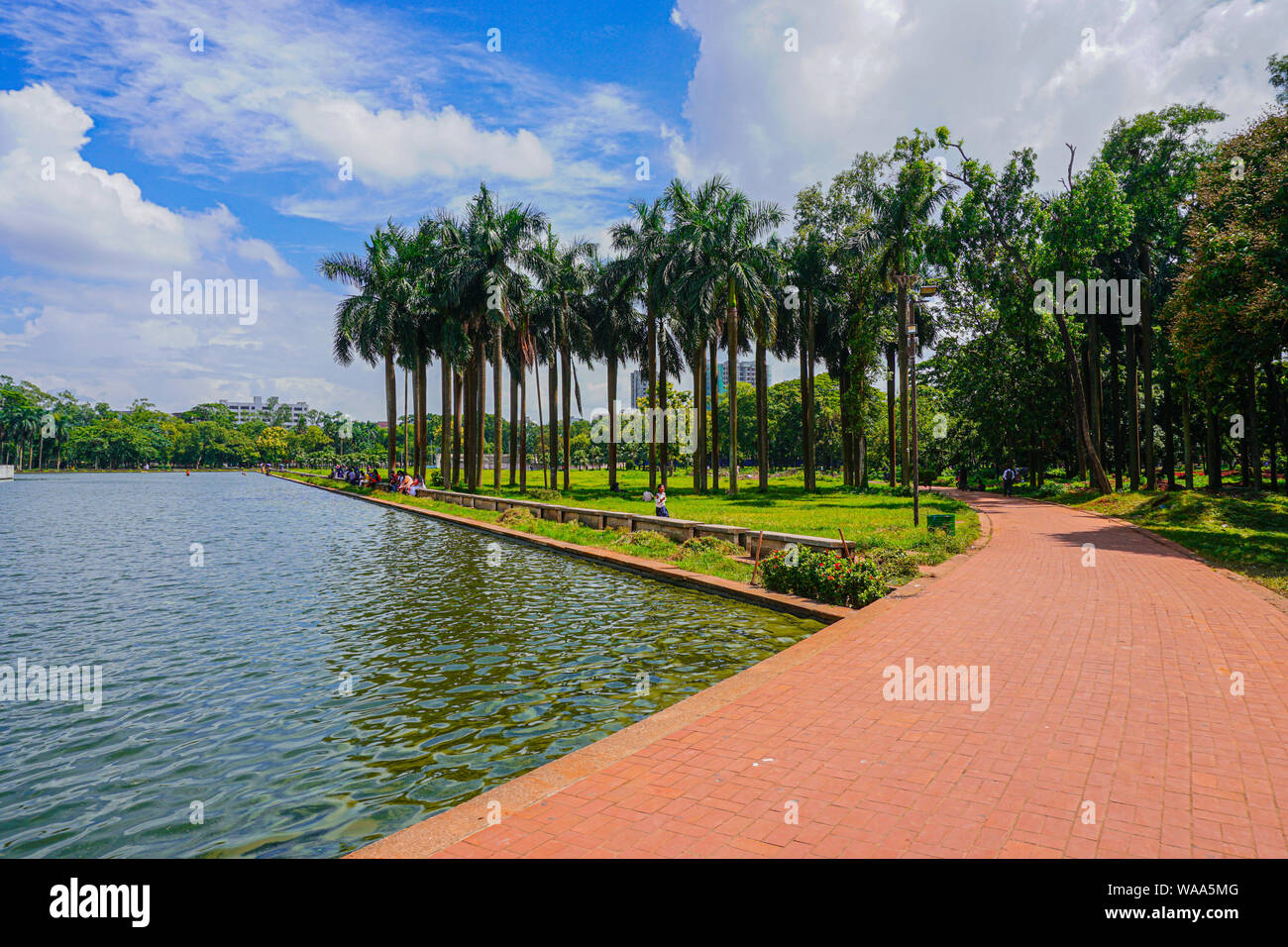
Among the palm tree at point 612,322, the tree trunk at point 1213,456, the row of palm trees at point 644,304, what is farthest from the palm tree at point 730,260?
the tree trunk at point 1213,456

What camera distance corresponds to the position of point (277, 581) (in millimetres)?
14422

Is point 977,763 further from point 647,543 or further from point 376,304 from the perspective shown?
point 376,304

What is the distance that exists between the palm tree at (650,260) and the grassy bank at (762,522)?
281 inches

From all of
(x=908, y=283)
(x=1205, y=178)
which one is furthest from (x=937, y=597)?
(x=908, y=283)

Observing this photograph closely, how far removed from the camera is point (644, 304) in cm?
4072

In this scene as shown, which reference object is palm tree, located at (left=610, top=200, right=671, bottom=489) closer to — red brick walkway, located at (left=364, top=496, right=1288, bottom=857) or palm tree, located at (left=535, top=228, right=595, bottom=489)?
palm tree, located at (left=535, top=228, right=595, bottom=489)

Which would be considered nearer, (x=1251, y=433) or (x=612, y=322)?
(x=1251, y=433)

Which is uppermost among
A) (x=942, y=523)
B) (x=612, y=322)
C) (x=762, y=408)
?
(x=612, y=322)

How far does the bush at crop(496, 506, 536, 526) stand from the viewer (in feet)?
81.5

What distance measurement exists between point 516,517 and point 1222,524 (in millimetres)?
22263

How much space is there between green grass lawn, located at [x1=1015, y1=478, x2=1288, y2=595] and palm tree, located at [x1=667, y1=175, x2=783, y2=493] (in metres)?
15.4

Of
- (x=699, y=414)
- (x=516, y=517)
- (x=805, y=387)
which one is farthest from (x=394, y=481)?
(x=805, y=387)

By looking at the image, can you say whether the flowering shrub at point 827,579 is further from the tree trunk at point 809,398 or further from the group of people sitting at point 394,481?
the group of people sitting at point 394,481
